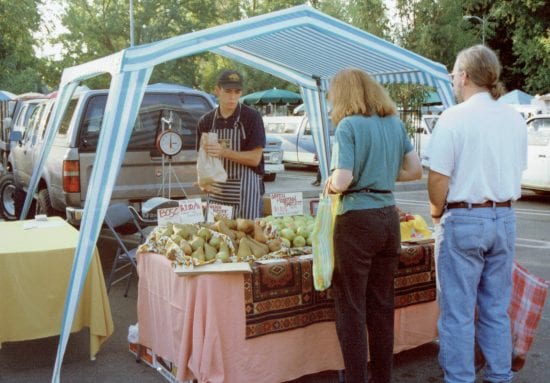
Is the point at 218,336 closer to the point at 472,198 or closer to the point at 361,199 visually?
the point at 361,199

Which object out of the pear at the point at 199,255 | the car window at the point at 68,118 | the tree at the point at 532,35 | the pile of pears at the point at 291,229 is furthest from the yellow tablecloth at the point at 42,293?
the tree at the point at 532,35

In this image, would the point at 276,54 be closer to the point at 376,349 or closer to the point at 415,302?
the point at 415,302

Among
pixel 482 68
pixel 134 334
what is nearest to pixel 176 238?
pixel 134 334

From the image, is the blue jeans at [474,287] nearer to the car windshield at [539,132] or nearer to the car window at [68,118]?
the car window at [68,118]

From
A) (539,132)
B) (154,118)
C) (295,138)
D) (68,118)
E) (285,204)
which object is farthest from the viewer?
(295,138)

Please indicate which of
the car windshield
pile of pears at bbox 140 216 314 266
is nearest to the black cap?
pile of pears at bbox 140 216 314 266

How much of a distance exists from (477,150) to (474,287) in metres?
0.75

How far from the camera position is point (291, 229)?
14.5 feet

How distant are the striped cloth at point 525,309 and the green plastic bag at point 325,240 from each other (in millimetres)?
1346

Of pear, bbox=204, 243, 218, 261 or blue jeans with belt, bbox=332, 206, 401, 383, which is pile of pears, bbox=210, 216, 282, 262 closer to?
pear, bbox=204, 243, 218, 261

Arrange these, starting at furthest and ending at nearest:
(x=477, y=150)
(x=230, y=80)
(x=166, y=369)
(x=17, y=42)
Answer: (x=17, y=42) < (x=230, y=80) < (x=166, y=369) < (x=477, y=150)

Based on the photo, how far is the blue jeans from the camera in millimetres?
3412

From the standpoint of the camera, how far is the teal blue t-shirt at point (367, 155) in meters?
3.33

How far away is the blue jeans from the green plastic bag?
604 millimetres
